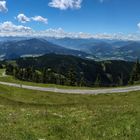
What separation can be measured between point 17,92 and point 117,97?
28.9 m

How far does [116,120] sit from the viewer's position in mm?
17688

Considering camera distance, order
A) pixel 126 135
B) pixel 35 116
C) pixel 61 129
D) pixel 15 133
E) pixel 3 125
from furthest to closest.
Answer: pixel 35 116
pixel 3 125
pixel 61 129
pixel 15 133
pixel 126 135

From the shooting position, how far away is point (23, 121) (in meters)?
19.3

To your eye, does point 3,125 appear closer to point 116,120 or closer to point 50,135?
point 50,135

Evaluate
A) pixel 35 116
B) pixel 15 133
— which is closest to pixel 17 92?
pixel 35 116

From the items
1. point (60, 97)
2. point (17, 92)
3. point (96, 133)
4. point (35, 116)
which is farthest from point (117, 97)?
point (96, 133)

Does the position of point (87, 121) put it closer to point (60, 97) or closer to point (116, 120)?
point (116, 120)

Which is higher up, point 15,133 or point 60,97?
point 15,133

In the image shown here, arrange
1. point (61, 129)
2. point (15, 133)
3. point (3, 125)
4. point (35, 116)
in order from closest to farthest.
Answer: point (15, 133), point (61, 129), point (3, 125), point (35, 116)

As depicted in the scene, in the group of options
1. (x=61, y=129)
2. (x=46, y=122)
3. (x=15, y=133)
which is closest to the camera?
(x=15, y=133)

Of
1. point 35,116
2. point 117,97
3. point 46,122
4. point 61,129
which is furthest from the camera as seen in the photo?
point 117,97

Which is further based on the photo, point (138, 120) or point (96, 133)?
point (138, 120)

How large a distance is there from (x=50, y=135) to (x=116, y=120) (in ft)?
14.9

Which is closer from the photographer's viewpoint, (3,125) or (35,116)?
(3,125)
